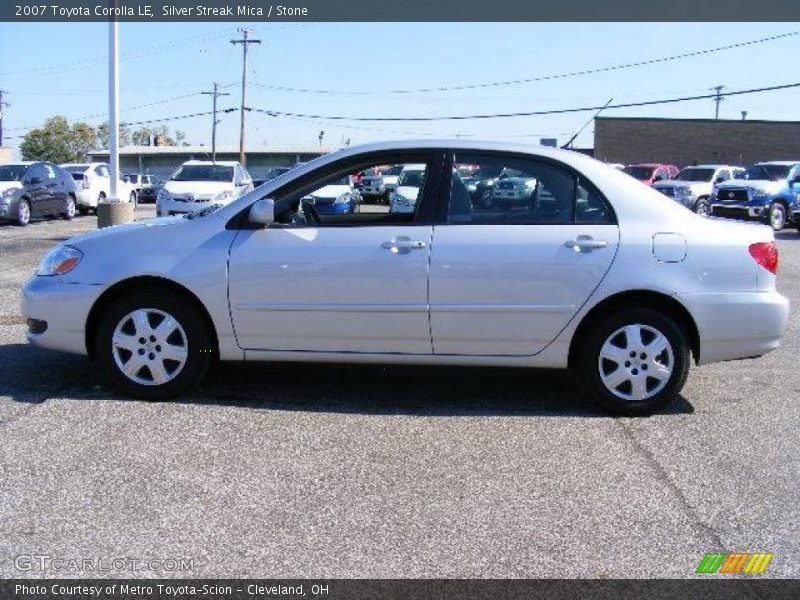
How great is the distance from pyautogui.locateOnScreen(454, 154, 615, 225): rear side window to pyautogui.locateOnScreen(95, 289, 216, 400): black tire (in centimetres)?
179

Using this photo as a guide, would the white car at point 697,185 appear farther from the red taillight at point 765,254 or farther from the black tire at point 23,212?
the red taillight at point 765,254

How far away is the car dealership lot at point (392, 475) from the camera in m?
3.50

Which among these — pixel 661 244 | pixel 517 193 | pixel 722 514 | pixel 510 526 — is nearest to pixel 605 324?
pixel 661 244

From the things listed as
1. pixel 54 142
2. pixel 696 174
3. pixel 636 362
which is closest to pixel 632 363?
pixel 636 362

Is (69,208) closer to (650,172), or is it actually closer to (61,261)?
(61,261)

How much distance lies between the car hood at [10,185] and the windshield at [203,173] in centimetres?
406

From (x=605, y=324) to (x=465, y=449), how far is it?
130 cm

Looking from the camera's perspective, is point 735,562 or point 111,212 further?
point 111,212

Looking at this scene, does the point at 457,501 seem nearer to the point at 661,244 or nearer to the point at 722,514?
the point at 722,514

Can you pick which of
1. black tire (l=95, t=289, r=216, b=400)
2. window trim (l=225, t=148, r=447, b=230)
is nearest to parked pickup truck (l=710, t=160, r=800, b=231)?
window trim (l=225, t=148, r=447, b=230)

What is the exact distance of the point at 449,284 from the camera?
17.2 feet

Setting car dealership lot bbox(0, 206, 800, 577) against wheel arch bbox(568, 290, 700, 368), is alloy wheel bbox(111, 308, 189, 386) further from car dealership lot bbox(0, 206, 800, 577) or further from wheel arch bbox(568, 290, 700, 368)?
wheel arch bbox(568, 290, 700, 368)

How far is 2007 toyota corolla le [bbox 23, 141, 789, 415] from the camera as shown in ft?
17.2

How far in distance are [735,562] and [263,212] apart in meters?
3.33
